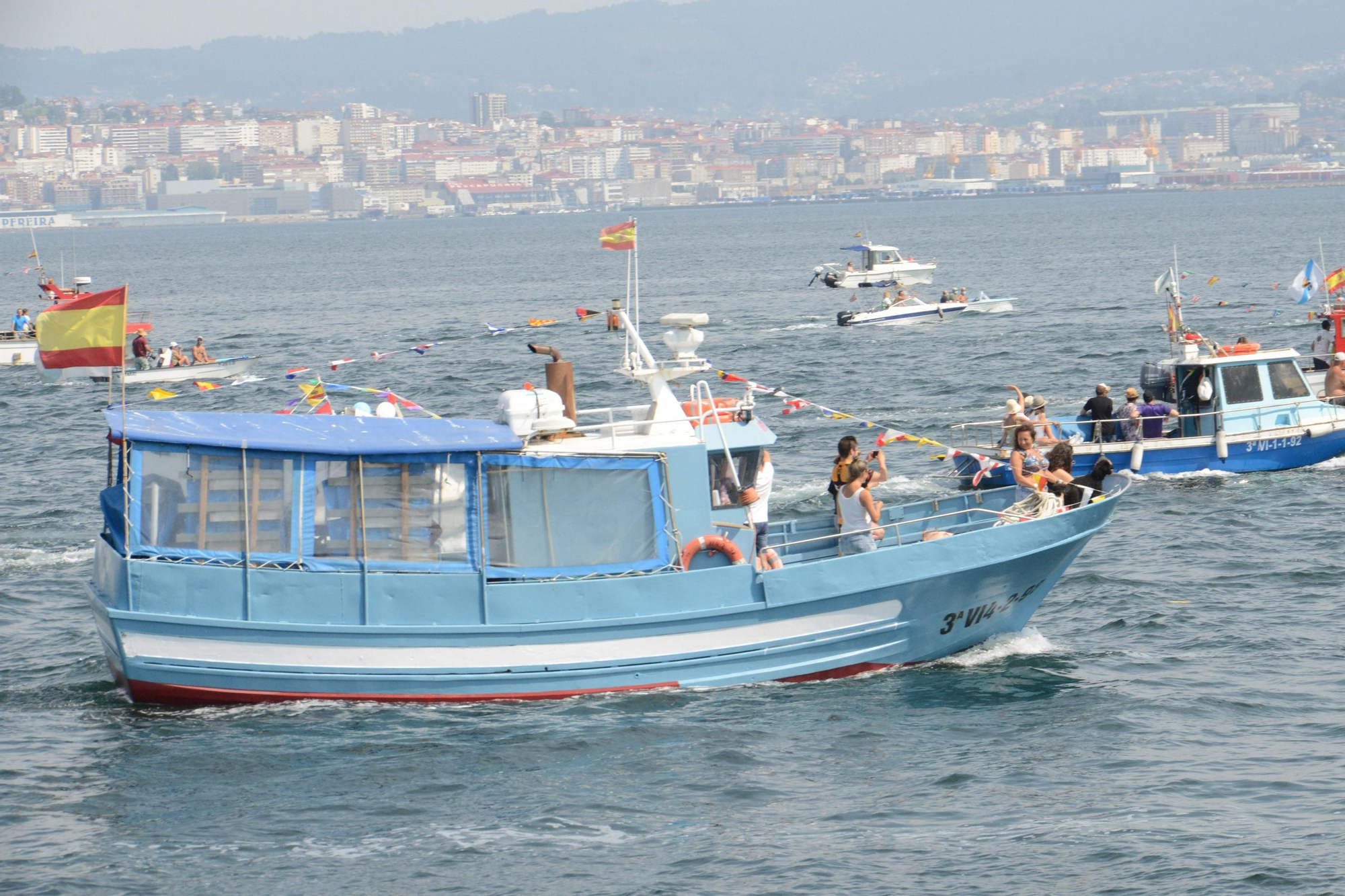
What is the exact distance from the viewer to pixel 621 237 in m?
18.6

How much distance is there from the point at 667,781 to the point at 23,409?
3371 centimetres

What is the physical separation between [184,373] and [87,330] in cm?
3322

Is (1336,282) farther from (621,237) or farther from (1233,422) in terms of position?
(621,237)

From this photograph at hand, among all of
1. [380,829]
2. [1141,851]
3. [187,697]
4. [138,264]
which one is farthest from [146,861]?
[138,264]

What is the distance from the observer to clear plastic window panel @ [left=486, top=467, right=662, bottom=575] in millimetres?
16219

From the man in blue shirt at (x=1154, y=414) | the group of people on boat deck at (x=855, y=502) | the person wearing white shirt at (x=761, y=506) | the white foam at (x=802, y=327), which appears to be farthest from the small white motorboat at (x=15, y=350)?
the group of people on boat deck at (x=855, y=502)

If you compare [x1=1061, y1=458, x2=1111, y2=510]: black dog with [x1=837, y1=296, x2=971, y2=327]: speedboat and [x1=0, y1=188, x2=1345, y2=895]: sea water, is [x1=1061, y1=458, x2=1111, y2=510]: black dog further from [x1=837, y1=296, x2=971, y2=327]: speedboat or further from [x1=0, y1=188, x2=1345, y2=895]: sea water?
[x1=837, y1=296, x2=971, y2=327]: speedboat

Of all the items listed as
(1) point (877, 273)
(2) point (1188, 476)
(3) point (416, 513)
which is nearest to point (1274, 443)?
(2) point (1188, 476)

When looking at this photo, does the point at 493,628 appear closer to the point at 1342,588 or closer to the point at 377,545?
the point at 377,545

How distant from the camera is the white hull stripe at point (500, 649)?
15.8 meters

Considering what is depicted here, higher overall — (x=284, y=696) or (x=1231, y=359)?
(x=1231, y=359)

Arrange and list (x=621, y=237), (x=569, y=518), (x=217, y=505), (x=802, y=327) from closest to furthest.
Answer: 1. (x=217, y=505)
2. (x=569, y=518)
3. (x=621, y=237)
4. (x=802, y=327)

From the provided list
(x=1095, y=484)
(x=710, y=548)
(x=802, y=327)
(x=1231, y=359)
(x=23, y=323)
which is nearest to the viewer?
(x=710, y=548)

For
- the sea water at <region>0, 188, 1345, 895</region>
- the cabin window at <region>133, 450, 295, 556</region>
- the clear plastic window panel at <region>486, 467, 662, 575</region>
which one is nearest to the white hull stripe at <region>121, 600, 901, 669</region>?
the sea water at <region>0, 188, 1345, 895</region>
